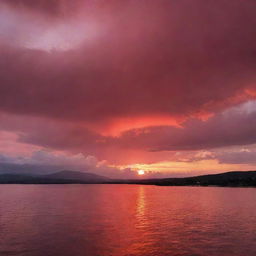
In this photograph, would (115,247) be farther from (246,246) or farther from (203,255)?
(246,246)

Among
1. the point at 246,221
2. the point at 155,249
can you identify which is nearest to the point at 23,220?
the point at 155,249

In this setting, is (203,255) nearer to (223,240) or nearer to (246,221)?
(223,240)

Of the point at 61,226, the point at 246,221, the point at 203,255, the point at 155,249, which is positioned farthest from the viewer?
the point at 246,221

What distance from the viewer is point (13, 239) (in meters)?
50.4

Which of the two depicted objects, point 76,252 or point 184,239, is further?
point 184,239

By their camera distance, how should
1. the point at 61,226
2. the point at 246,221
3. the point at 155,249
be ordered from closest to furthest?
the point at 155,249 < the point at 61,226 < the point at 246,221

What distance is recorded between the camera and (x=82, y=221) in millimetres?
71688

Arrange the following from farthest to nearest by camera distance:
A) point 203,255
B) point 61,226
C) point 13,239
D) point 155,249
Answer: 1. point 61,226
2. point 13,239
3. point 155,249
4. point 203,255

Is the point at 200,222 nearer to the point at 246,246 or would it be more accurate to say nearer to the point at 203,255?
the point at 246,246

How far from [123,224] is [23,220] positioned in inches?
972

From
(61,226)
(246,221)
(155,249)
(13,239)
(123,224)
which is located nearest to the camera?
(155,249)

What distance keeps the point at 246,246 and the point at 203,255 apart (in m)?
9.25

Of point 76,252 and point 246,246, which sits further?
point 246,246

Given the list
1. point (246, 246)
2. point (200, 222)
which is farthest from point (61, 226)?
point (246, 246)
